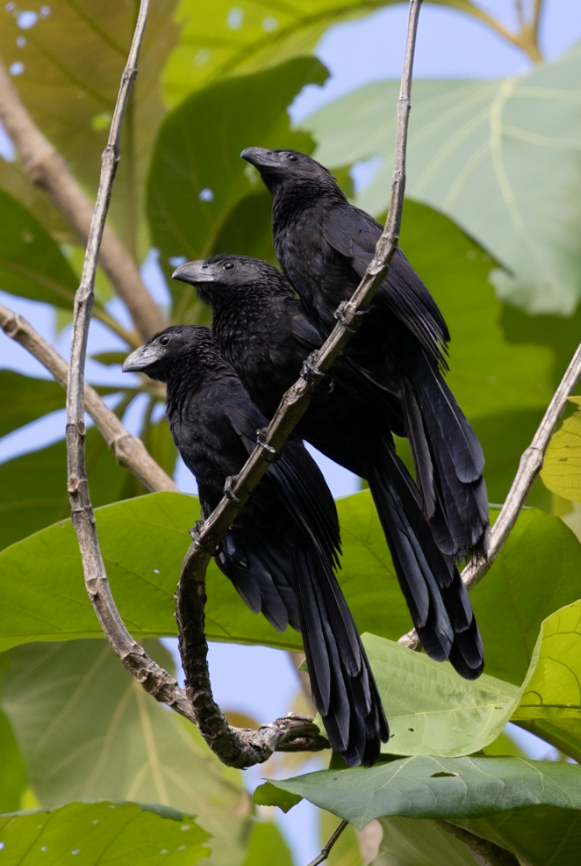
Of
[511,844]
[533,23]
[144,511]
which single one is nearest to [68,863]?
[144,511]

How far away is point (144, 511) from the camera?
5.92 ft

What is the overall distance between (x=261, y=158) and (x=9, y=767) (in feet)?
6.45

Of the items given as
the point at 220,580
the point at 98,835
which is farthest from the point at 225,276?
the point at 98,835

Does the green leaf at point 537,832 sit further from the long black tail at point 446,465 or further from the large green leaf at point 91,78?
the large green leaf at point 91,78

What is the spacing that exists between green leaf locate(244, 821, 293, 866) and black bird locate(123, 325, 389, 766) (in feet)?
3.60

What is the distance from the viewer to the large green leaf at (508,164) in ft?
8.00

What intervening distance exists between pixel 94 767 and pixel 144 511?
1111 mm

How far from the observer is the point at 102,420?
2.29 m

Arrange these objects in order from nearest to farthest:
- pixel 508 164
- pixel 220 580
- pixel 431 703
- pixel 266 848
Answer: pixel 431 703
pixel 220 580
pixel 266 848
pixel 508 164

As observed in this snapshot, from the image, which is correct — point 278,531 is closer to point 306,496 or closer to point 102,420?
point 306,496

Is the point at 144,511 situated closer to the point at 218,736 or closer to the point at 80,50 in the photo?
the point at 218,736

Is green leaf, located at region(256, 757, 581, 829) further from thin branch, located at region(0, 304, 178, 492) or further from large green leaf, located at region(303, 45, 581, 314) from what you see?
large green leaf, located at region(303, 45, 581, 314)

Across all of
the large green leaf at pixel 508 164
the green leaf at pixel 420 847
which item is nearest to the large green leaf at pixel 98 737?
the green leaf at pixel 420 847

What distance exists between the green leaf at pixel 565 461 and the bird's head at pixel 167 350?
0.70 metres
